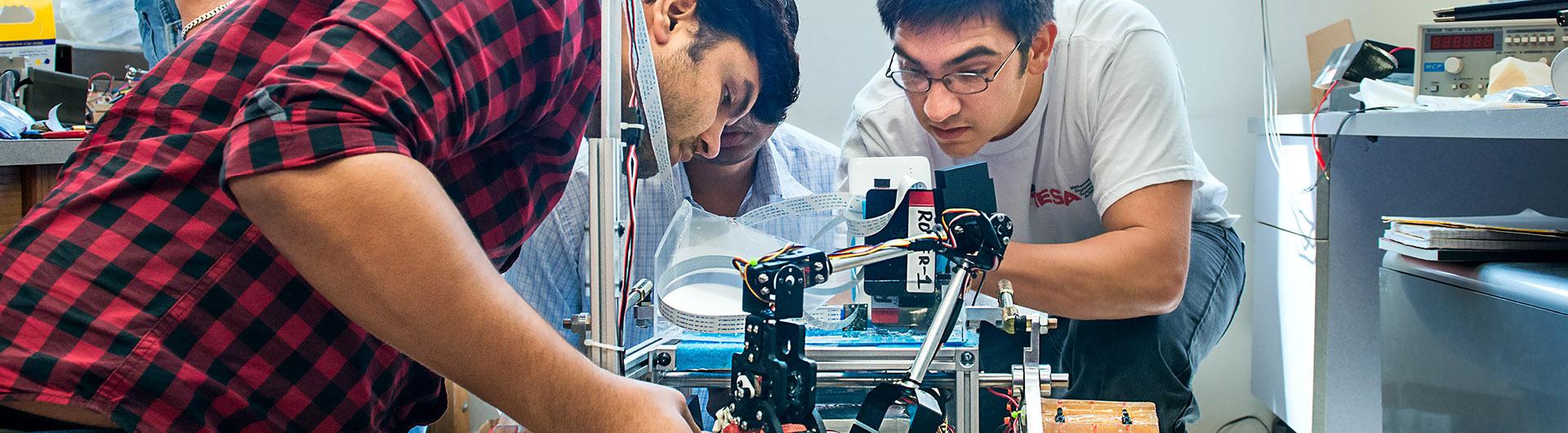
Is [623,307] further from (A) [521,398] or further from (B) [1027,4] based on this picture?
(B) [1027,4]

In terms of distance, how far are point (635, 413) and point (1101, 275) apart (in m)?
0.96

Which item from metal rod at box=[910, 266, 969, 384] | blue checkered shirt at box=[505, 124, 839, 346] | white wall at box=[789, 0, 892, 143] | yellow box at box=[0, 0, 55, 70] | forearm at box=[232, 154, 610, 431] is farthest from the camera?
white wall at box=[789, 0, 892, 143]

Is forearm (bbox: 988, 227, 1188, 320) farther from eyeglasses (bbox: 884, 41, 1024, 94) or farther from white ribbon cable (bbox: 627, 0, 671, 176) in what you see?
white ribbon cable (bbox: 627, 0, 671, 176)

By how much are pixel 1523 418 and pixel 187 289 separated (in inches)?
64.2

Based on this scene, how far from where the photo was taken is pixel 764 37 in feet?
4.04

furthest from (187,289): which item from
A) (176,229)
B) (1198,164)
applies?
(1198,164)

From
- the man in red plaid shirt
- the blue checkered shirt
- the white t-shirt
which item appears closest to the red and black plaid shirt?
the man in red plaid shirt

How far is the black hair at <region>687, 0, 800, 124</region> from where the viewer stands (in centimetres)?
111

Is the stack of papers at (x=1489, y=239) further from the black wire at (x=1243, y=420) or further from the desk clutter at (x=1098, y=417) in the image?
the black wire at (x=1243, y=420)

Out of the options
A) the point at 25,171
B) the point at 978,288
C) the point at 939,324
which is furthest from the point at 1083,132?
the point at 25,171

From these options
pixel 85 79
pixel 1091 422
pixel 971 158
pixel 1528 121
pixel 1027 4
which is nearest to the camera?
pixel 1091 422

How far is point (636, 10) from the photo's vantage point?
2.75 feet

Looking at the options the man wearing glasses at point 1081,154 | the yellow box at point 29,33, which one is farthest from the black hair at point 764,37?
the yellow box at point 29,33

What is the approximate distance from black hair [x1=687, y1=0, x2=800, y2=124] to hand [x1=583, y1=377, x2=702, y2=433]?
Result: 46 centimetres
